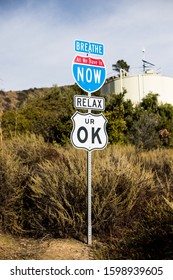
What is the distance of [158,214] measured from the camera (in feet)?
21.2

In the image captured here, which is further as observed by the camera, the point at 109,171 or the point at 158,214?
the point at 109,171

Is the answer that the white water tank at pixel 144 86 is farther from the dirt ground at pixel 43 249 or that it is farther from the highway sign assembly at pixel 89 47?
the dirt ground at pixel 43 249

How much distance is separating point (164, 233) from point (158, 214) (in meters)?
0.43

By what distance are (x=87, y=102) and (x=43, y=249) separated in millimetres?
2515

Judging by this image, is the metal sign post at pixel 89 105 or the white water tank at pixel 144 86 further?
the white water tank at pixel 144 86

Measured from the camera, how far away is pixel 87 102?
741 cm

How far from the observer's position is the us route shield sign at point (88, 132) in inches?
284

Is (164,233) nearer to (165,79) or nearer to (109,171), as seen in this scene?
(109,171)

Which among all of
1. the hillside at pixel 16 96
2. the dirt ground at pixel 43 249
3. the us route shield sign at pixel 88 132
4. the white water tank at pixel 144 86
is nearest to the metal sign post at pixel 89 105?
the us route shield sign at pixel 88 132

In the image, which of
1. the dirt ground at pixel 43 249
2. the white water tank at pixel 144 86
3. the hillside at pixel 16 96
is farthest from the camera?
the hillside at pixel 16 96

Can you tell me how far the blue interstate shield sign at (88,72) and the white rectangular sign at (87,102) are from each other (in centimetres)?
19

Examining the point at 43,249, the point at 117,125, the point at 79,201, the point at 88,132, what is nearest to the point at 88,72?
the point at 88,132

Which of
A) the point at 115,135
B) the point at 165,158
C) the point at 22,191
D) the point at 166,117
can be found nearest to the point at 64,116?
the point at 115,135

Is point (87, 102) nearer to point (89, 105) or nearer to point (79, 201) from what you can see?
point (89, 105)
